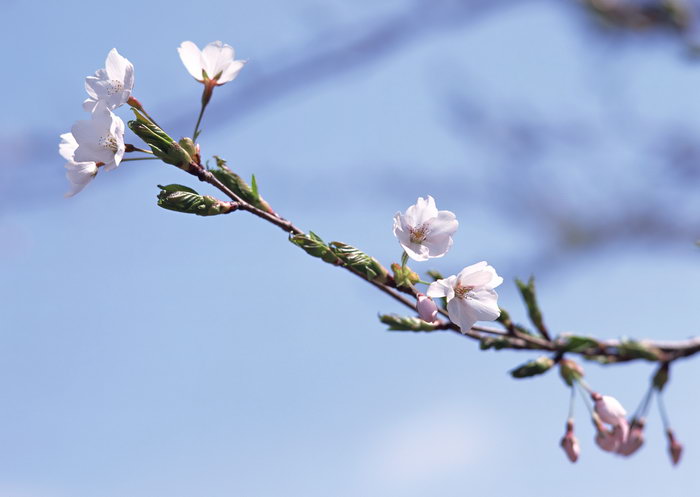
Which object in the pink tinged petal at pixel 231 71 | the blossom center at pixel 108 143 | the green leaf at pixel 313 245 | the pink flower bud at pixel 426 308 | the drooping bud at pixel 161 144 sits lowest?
the pink flower bud at pixel 426 308

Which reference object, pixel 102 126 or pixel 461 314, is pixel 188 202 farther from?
pixel 461 314

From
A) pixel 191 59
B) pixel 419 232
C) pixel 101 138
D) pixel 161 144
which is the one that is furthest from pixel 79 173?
pixel 419 232

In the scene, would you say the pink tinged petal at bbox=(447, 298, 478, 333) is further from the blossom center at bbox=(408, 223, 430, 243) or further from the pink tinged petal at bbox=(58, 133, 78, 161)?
the pink tinged petal at bbox=(58, 133, 78, 161)

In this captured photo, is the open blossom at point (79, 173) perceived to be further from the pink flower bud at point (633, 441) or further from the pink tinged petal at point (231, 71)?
the pink flower bud at point (633, 441)

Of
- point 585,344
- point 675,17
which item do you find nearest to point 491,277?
point 585,344

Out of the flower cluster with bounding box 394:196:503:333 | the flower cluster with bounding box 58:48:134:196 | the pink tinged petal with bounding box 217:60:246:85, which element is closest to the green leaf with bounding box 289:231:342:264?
the flower cluster with bounding box 394:196:503:333

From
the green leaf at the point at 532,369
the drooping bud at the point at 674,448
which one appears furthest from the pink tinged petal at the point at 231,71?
the drooping bud at the point at 674,448
